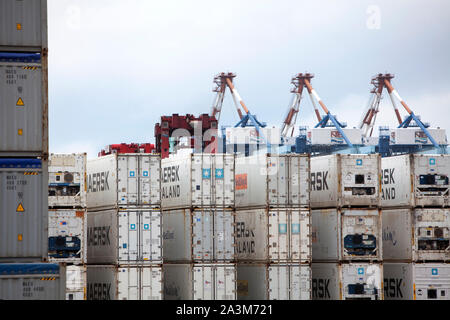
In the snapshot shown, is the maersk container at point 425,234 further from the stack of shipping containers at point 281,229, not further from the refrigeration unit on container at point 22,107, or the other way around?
the refrigeration unit on container at point 22,107

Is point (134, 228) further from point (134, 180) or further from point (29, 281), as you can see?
point (29, 281)

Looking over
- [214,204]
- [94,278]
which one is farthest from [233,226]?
[94,278]

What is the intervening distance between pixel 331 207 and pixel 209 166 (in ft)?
19.9

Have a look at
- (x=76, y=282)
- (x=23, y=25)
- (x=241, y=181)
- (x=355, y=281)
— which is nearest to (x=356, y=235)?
(x=355, y=281)

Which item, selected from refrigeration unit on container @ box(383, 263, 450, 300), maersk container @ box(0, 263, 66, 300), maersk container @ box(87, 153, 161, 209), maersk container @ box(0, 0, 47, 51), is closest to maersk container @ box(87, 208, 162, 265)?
maersk container @ box(87, 153, 161, 209)

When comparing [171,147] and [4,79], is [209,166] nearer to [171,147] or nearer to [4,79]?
[4,79]

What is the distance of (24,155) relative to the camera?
23.9 m

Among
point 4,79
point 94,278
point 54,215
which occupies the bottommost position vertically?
point 94,278

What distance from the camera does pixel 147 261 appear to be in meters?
37.8

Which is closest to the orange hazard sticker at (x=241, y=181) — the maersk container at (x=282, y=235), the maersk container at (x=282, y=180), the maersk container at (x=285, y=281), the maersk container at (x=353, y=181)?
the maersk container at (x=282, y=180)

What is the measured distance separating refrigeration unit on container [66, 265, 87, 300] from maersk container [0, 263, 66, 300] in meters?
14.7

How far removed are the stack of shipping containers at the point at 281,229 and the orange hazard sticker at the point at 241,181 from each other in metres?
1.03

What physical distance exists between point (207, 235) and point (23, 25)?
660 inches

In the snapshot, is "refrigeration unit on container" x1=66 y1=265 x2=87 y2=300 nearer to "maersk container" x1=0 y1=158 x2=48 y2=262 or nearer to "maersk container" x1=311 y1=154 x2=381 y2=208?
"maersk container" x1=311 y1=154 x2=381 y2=208
